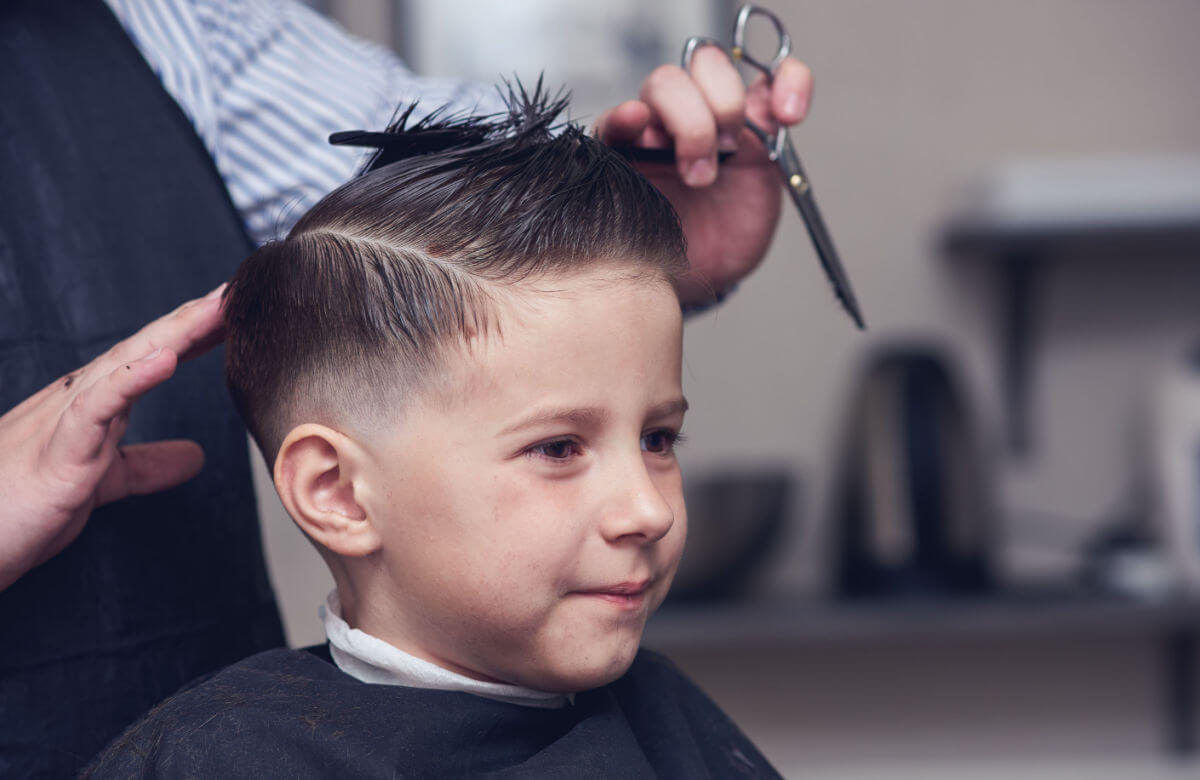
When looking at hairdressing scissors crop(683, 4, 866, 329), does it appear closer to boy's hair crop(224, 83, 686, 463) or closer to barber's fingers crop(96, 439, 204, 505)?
boy's hair crop(224, 83, 686, 463)

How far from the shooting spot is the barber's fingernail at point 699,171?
799mm

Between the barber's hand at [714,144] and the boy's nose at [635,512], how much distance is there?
0.84 ft

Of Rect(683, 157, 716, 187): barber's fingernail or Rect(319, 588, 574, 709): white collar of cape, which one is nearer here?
Rect(319, 588, 574, 709): white collar of cape

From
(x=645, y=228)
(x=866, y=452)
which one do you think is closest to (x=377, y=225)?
(x=645, y=228)

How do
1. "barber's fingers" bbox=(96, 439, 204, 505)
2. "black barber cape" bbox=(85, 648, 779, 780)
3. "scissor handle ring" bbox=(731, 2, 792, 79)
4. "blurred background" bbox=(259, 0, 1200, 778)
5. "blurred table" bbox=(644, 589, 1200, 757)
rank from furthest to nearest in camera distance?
"blurred background" bbox=(259, 0, 1200, 778) < "blurred table" bbox=(644, 589, 1200, 757) < "scissor handle ring" bbox=(731, 2, 792, 79) < "barber's fingers" bbox=(96, 439, 204, 505) < "black barber cape" bbox=(85, 648, 779, 780)

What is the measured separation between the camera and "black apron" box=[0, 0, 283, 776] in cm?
69

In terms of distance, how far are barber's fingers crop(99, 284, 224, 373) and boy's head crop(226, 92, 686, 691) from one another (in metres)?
0.02

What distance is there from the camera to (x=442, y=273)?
666mm

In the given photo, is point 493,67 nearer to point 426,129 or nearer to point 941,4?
point 941,4

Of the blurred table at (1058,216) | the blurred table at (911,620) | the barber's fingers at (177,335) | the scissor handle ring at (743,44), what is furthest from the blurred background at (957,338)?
the barber's fingers at (177,335)

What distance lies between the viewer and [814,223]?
0.81 meters

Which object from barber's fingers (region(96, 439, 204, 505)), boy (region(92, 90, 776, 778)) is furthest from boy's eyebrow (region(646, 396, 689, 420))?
barber's fingers (region(96, 439, 204, 505))

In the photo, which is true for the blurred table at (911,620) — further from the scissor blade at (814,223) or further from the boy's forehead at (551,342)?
the boy's forehead at (551,342)

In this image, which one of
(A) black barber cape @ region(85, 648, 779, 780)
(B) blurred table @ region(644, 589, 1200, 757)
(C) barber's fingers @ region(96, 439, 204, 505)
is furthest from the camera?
(B) blurred table @ region(644, 589, 1200, 757)
